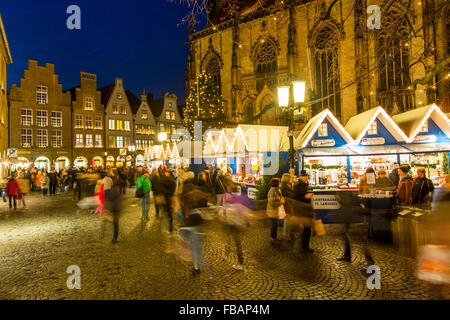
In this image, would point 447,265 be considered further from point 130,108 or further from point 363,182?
point 130,108

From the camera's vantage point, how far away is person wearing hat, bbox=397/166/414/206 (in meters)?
6.82

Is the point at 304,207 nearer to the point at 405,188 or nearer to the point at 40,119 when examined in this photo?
the point at 405,188

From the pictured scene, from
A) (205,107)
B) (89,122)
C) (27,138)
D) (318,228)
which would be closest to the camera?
(318,228)

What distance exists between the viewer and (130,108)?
1725 inches

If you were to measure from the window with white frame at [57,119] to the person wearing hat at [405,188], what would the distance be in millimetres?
42021

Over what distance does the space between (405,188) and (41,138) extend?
1661 inches

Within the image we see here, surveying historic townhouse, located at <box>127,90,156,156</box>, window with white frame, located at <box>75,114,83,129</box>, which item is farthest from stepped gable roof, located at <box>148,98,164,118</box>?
window with white frame, located at <box>75,114,83,129</box>

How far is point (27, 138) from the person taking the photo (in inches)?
1373

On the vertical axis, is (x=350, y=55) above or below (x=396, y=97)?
above

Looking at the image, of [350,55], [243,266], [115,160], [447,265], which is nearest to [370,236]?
[447,265]

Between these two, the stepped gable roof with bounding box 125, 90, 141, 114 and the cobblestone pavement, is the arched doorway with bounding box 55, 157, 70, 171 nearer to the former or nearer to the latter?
the stepped gable roof with bounding box 125, 90, 141, 114

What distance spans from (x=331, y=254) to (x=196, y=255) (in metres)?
3.02

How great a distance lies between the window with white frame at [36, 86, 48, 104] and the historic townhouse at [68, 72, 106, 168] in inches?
139

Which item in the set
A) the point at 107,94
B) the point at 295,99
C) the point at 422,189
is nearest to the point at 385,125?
the point at 422,189
